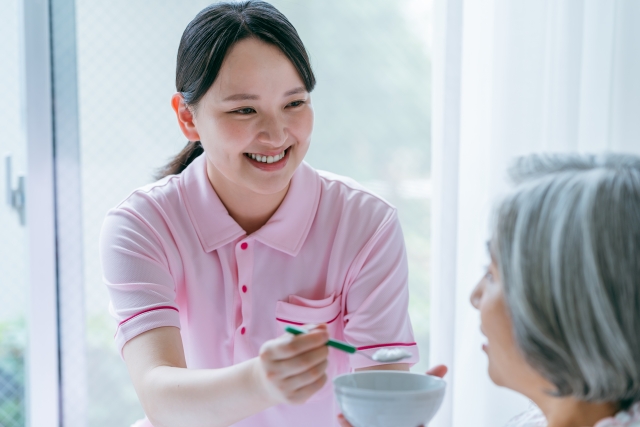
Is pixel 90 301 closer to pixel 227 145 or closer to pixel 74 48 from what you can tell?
pixel 74 48

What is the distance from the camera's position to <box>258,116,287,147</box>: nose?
137 cm

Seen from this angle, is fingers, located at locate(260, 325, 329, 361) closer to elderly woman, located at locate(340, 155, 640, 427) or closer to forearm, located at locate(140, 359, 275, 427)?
forearm, located at locate(140, 359, 275, 427)

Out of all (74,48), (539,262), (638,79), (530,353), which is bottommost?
(530,353)

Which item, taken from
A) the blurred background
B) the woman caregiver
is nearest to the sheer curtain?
the blurred background

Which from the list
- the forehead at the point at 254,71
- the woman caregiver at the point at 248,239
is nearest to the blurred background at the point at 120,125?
the woman caregiver at the point at 248,239

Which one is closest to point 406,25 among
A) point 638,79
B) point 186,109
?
point 638,79

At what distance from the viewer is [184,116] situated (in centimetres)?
152

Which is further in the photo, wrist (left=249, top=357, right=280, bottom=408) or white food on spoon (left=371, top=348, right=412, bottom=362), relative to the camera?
white food on spoon (left=371, top=348, right=412, bottom=362)

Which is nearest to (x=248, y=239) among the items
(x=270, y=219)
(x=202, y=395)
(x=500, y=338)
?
(x=270, y=219)

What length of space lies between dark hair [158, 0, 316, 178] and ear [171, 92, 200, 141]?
0.11ft

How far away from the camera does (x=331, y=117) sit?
2.27 m

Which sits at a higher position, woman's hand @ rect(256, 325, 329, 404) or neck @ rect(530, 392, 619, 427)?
woman's hand @ rect(256, 325, 329, 404)

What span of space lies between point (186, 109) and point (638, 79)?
3.68 feet

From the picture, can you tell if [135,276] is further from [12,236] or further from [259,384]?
[12,236]
